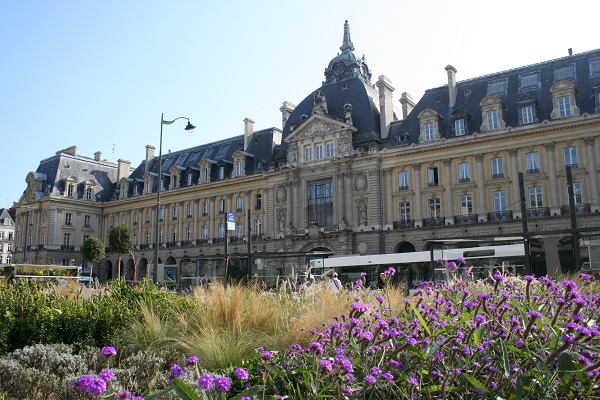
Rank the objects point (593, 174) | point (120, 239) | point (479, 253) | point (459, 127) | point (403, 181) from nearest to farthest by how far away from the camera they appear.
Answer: point (479, 253), point (593, 174), point (459, 127), point (403, 181), point (120, 239)

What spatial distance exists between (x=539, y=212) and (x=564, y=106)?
25.1ft

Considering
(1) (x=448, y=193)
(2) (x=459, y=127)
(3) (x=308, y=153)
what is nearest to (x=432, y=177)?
(1) (x=448, y=193)

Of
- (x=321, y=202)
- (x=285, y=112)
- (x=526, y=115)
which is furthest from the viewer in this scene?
(x=285, y=112)

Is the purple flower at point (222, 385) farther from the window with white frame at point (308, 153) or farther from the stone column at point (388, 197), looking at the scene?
the window with white frame at point (308, 153)

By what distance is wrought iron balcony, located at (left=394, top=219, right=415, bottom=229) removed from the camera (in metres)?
42.9

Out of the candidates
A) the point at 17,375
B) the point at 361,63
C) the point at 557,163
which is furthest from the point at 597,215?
the point at 17,375

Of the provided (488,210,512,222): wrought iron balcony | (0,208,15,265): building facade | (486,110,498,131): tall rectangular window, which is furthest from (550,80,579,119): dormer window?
(0,208,15,265): building facade

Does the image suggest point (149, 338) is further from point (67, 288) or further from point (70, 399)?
point (67, 288)

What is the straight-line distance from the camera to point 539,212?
3791 centimetres

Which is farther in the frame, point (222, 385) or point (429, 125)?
point (429, 125)

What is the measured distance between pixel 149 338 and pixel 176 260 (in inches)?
2071

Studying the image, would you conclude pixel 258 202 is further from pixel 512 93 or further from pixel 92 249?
pixel 512 93

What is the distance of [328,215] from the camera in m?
47.2

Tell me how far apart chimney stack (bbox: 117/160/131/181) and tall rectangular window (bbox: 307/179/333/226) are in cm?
3521
